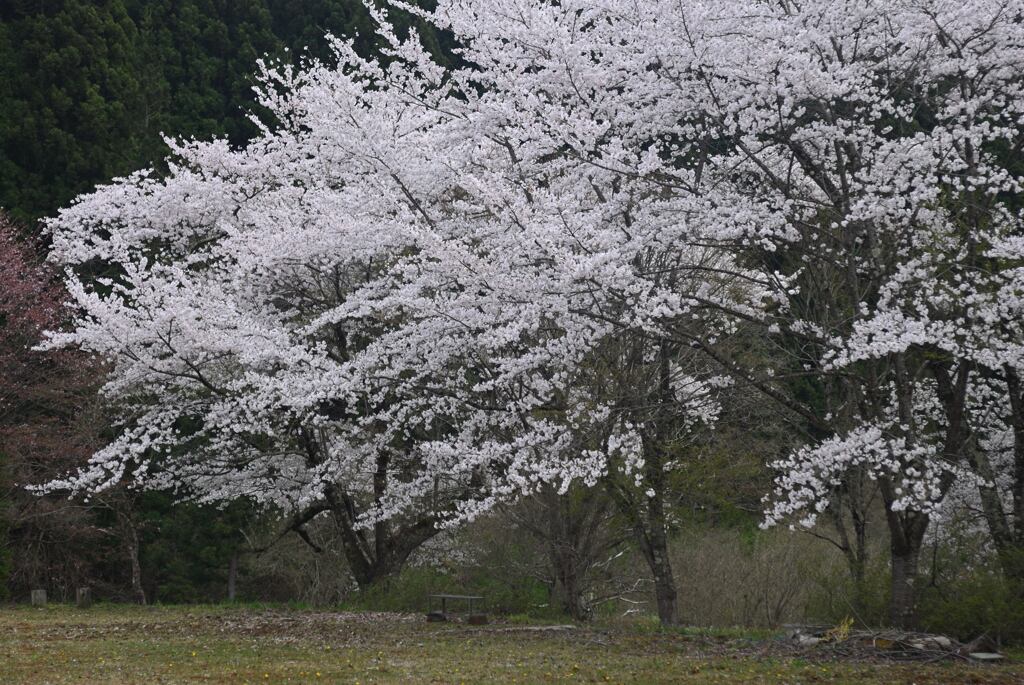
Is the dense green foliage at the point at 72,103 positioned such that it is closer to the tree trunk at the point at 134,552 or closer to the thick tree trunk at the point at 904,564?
the tree trunk at the point at 134,552

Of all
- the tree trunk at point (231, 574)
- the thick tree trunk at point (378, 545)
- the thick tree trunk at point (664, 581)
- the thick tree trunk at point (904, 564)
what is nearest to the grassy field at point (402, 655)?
the thick tree trunk at point (664, 581)

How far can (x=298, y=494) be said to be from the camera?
13.4 m

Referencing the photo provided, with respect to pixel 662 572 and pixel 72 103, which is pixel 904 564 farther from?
pixel 72 103

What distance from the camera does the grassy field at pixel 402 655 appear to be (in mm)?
6969

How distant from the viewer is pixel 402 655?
8164 millimetres

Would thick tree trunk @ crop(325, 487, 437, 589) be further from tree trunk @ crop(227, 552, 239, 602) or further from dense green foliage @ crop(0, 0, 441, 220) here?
dense green foliage @ crop(0, 0, 441, 220)

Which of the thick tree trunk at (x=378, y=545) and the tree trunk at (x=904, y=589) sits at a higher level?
the thick tree trunk at (x=378, y=545)

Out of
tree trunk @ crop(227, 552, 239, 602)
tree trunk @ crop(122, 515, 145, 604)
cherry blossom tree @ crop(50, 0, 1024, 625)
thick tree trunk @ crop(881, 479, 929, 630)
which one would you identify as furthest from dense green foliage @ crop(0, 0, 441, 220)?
thick tree trunk @ crop(881, 479, 929, 630)

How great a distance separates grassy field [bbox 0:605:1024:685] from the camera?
697cm

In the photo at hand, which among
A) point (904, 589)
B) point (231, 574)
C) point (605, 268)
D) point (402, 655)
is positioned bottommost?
point (402, 655)

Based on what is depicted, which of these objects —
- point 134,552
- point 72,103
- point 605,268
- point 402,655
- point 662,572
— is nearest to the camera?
point 605,268

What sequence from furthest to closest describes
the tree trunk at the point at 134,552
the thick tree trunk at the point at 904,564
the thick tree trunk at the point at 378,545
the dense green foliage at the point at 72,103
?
1. the dense green foliage at the point at 72,103
2. the tree trunk at the point at 134,552
3. the thick tree trunk at the point at 378,545
4. the thick tree trunk at the point at 904,564

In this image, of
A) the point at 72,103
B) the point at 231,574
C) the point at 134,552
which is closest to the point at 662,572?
the point at 134,552

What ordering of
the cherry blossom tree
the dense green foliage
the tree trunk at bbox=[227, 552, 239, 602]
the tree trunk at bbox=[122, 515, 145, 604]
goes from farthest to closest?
the dense green foliage → the tree trunk at bbox=[227, 552, 239, 602] → the tree trunk at bbox=[122, 515, 145, 604] → the cherry blossom tree
